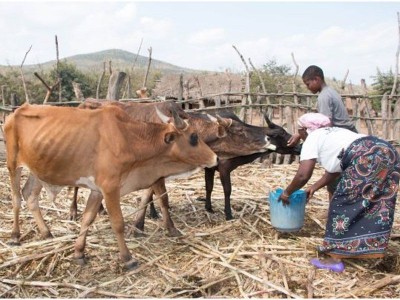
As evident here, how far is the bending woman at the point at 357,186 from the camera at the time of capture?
3.75 meters

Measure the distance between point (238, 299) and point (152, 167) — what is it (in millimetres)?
1494

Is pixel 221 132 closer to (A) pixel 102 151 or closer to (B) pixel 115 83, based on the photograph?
(A) pixel 102 151

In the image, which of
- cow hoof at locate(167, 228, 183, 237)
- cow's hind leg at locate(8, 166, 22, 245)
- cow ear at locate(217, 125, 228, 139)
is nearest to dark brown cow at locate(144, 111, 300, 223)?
cow ear at locate(217, 125, 228, 139)

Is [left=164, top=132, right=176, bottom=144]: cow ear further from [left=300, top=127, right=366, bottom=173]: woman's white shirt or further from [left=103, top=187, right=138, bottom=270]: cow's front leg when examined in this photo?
[left=300, top=127, right=366, bottom=173]: woman's white shirt

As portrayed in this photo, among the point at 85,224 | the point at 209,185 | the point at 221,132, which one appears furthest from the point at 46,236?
the point at 221,132

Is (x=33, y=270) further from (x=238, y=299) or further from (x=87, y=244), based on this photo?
(x=238, y=299)

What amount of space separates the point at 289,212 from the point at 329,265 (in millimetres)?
667

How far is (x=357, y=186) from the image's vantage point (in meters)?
3.77

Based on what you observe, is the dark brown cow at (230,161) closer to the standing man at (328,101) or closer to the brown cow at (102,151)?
the standing man at (328,101)

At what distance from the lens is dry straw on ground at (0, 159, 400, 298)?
3.69m

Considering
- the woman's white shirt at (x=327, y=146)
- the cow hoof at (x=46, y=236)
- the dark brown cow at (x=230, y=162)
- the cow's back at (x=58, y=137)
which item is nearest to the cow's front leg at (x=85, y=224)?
the cow's back at (x=58, y=137)

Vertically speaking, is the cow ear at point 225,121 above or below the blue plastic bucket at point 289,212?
above

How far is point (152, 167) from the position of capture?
4355mm

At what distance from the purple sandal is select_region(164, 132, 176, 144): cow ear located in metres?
1.67
